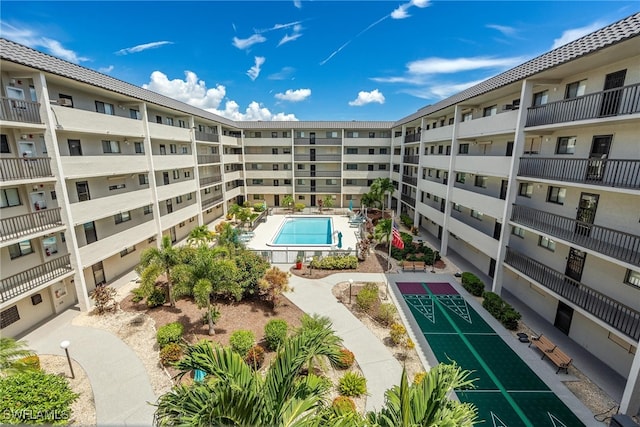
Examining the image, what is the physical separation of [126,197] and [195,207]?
1065 centimetres

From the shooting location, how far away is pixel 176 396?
5707 millimetres

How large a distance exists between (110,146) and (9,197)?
23.6 ft

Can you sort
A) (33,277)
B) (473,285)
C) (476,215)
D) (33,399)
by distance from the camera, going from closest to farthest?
1. (33,399)
2. (33,277)
3. (473,285)
4. (476,215)

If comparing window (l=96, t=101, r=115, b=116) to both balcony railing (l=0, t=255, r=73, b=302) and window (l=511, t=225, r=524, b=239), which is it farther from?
window (l=511, t=225, r=524, b=239)

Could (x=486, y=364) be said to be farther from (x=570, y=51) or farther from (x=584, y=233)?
(x=570, y=51)

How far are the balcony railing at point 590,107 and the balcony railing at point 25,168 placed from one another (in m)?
24.7

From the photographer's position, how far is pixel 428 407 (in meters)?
5.77

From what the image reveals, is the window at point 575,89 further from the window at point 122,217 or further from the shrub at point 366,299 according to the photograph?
the window at point 122,217

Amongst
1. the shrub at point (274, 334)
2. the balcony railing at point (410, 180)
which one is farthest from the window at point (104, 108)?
the balcony railing at point (410, 180)

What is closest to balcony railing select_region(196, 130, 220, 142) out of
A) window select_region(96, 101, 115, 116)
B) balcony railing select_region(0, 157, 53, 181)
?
window select_region(96, 101, 115, 116)

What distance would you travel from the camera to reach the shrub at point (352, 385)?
1043cm

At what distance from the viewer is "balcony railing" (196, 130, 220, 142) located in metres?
30.2

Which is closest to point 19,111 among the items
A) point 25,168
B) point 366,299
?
point 25,168

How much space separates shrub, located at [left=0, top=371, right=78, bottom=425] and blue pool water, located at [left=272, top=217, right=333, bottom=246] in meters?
20.4
